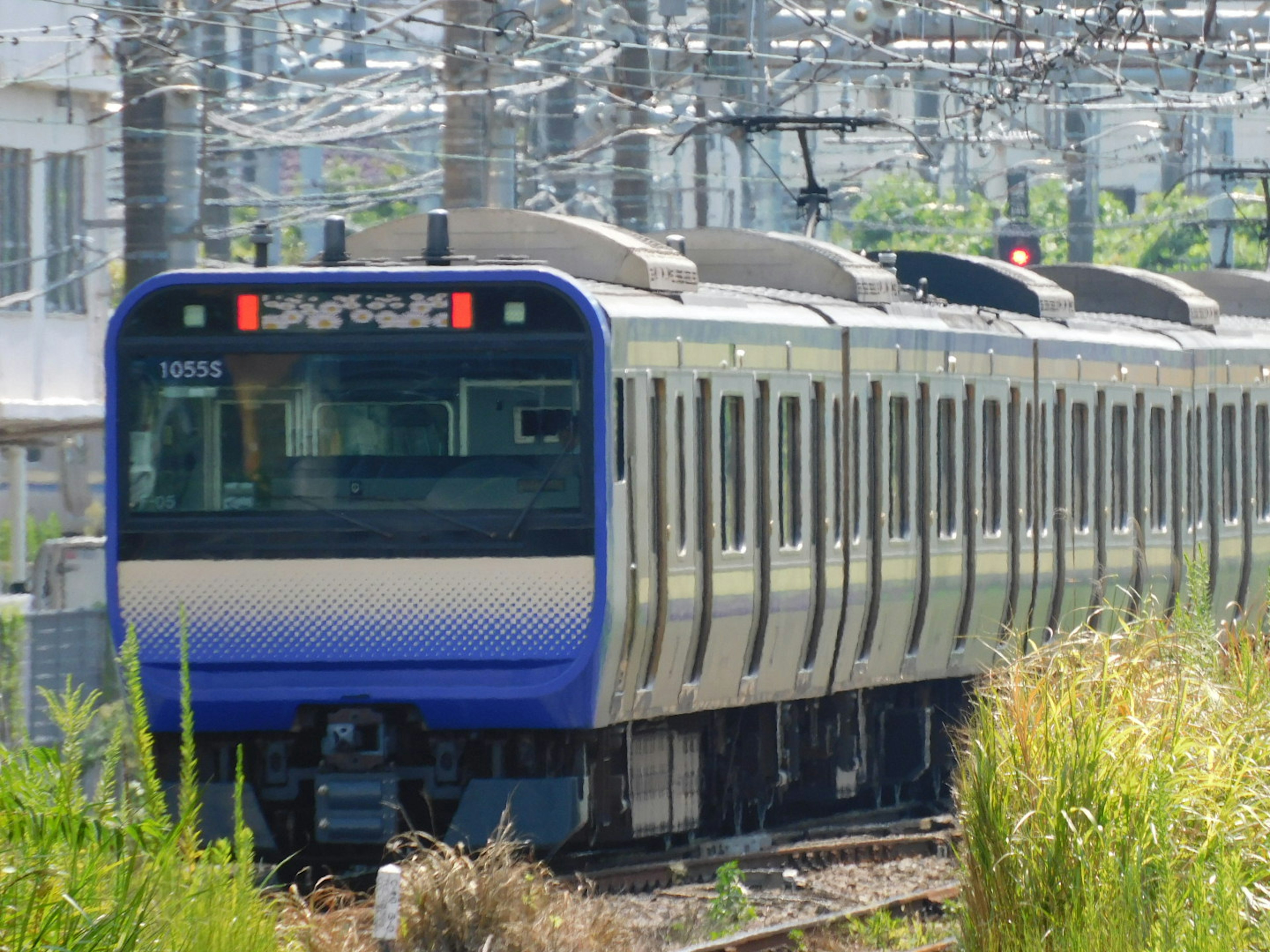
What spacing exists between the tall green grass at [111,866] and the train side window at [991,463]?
8.48 m

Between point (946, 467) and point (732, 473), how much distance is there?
2.61 meters

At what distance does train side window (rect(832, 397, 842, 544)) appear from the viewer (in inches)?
522

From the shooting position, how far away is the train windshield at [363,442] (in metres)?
11.0

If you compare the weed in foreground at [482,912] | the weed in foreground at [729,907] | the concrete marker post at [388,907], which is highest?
the concrete marker post at [388,907]

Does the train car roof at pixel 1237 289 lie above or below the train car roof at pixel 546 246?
below

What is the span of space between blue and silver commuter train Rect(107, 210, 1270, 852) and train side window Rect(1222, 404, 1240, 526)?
4930 mm

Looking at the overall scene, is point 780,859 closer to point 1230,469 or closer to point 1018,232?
point 1230,469

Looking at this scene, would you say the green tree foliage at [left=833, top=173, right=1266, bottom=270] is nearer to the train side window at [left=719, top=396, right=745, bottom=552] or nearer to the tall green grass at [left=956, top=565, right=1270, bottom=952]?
the train side window at [left=719, top=396, right=745, bottom=552]

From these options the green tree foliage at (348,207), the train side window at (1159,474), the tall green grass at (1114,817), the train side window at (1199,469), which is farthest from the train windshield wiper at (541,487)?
the green tree foliage at (348,207)

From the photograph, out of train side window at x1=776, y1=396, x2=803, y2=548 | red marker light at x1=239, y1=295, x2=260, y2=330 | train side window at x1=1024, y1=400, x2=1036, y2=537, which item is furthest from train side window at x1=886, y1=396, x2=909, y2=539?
red marker light at x1=239, y1=295, x2=260, y2=330

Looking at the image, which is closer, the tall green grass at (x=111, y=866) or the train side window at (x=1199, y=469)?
the tall green grass at (x=111, y=866)

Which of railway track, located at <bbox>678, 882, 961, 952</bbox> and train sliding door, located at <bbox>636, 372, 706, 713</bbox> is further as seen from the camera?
train sliding door, located at <bbox>636, 372, 706, 713</bbox>

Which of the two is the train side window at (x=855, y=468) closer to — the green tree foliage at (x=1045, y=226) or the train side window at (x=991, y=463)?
the train side window at (x=991, y=463)

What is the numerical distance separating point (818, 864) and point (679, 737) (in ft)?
2.95
